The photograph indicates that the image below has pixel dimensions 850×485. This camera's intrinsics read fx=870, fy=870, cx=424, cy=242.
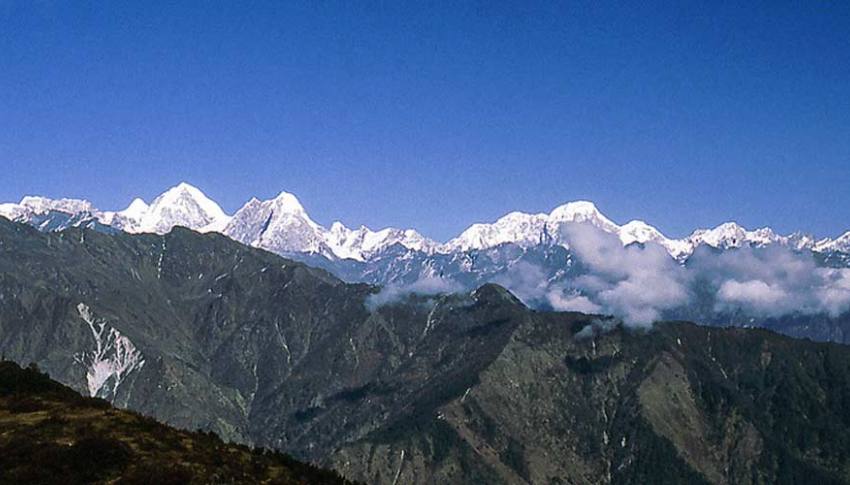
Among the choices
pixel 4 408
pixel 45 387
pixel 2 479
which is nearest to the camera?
pixel 2 479

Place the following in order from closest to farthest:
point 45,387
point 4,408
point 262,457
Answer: point 262,457, point 4,408, point 45,387

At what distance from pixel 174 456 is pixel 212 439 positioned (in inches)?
643

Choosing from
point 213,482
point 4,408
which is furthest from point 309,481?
point 4,408

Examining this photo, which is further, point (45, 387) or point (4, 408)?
point (45, 387)

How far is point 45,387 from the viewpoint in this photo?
391 ft

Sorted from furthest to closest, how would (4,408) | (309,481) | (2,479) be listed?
(4,408), (309,481), (2,479)

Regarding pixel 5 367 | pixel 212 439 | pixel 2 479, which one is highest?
pixel 5 367

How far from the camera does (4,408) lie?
4001 inches

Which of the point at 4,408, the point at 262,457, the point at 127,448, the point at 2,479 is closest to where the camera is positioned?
the point at 2,479

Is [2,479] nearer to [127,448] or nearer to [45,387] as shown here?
[127,448]

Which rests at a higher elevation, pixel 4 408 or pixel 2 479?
pixel 4 408

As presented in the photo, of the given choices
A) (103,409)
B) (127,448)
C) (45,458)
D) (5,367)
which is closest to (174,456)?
(127,448)

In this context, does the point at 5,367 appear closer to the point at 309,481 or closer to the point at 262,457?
the point at 262,457

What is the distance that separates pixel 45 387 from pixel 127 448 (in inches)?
1851
